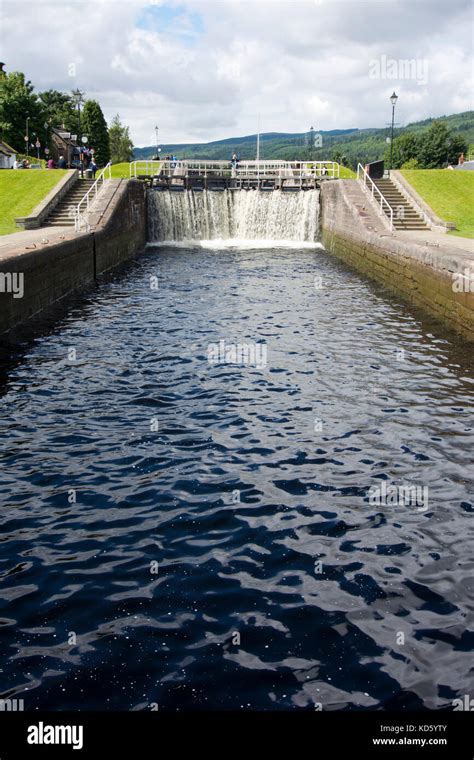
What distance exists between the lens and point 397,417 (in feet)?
35.2

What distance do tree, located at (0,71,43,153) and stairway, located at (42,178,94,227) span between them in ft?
153

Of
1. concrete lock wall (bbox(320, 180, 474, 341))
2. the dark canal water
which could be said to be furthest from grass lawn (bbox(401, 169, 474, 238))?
the dark canal water

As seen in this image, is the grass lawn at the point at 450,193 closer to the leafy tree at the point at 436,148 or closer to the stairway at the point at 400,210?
the stairway at the point at 400,210

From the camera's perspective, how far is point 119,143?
403 ft

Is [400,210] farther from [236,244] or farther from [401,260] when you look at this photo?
[401,260]

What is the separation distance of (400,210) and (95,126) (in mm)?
82188

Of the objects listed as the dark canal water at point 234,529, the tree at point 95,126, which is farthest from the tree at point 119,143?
the dark canal water at point 234,529

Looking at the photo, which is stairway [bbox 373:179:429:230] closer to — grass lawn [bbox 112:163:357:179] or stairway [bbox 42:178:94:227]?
stairway [bbox 42:178:94:227]

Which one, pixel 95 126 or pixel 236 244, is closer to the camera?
pixel 236 244

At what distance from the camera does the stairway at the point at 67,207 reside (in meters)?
31.0

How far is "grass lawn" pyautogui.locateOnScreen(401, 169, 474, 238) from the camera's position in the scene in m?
32.7

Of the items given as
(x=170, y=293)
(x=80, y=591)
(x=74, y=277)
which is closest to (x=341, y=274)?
(x=170, y=293)

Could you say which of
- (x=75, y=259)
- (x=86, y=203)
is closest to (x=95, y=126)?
(x=86, y=203)

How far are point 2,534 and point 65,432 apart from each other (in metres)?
2.88
